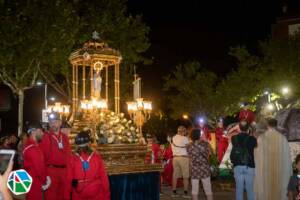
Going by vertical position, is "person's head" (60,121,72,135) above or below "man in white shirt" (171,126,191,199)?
above

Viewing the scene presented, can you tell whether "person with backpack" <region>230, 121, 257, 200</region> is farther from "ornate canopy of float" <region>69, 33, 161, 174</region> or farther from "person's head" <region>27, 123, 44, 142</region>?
"person's head" <region>27, 123, 44, 142</region>

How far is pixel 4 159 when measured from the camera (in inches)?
222

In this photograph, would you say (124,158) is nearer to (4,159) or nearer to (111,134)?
(111,134)

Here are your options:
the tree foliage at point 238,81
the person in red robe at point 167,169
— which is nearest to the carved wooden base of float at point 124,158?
the person in red robe at point 167,169

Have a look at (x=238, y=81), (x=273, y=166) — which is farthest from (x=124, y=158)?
(x=238, y=81)

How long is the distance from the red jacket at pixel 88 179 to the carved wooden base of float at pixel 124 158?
2.59 m

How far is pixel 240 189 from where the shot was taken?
10.7 m

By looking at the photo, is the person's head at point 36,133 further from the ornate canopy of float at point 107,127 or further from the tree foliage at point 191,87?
the tree foliage at point 191,87

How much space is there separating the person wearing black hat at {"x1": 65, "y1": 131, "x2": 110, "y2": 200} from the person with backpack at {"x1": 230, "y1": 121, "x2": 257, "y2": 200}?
342 cm

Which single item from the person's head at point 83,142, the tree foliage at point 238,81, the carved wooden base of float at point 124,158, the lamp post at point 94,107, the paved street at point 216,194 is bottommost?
the paved street at point 216,194

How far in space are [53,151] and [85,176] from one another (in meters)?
1.96

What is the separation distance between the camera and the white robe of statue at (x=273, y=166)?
10609mm

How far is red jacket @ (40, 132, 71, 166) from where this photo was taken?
991 cm

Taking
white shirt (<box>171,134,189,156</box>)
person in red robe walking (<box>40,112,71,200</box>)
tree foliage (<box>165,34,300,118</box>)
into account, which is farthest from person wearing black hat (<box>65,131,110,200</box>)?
tree foliage (<box>165,34,300,118</box>)
